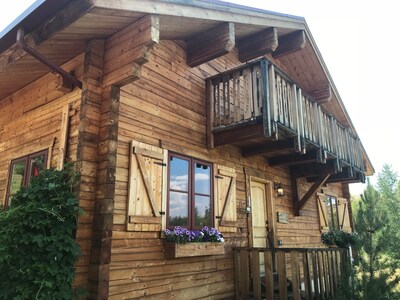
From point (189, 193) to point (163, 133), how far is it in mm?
1093

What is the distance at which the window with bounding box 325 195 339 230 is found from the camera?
11.2m

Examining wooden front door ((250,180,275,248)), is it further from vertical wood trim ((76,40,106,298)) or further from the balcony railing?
vertical wood trim ((76,40,106,298))

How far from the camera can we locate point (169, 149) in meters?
5.43

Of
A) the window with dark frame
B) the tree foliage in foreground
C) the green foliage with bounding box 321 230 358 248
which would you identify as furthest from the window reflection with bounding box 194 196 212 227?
the window with dark frame

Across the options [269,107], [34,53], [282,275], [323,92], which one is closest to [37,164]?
[34,53]

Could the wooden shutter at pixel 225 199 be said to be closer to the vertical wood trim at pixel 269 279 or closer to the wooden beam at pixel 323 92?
the vertical wood trim at pixel 269 279

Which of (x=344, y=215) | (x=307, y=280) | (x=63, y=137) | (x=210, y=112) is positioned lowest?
(x=307, y=280)

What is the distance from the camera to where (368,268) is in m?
4.33

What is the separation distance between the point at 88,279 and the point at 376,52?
46631mm

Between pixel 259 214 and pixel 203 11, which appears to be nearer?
pixel 203 11

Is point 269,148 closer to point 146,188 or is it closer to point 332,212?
point 146,188

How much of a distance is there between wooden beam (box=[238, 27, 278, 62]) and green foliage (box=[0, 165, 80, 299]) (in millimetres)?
4780

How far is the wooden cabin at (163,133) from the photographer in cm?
442

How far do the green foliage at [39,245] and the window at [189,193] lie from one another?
1.64 metres
